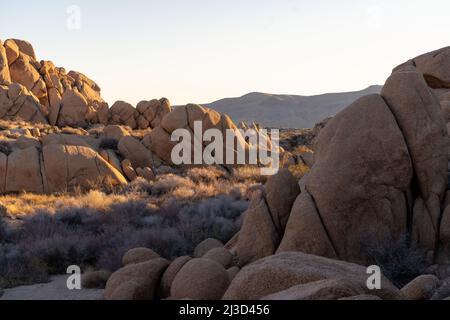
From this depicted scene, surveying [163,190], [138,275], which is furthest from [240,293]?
[163,190]

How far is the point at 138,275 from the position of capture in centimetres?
916

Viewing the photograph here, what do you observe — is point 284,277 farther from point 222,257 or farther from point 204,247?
point 204,247

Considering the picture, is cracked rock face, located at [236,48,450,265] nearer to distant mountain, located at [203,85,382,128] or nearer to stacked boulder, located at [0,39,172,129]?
stacked boulder, located at [0,39,172,129]

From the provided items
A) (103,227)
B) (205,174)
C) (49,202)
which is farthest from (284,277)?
(205,174)

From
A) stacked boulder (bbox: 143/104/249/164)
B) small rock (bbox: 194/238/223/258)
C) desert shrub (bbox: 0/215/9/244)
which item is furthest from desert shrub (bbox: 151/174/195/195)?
small rock (bbox: 194/238/223/258)

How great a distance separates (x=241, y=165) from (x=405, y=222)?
18483mm

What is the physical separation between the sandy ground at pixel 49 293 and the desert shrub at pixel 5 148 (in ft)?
46.0

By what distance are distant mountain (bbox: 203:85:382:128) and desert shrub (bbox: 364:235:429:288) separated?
132 metres

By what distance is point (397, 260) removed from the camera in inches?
367

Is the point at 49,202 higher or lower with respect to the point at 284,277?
lower

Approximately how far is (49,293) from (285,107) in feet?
518

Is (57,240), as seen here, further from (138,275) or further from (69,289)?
(138,275)

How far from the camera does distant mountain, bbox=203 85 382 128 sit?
15000 centimetres

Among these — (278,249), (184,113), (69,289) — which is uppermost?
(184,113)
